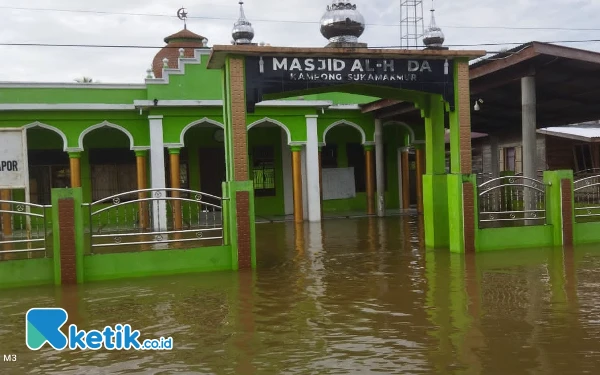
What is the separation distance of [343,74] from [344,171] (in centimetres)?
1053

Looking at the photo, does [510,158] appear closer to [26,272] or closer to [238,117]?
[238,117]

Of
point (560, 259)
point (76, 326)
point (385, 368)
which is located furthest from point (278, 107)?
point (385, 368)

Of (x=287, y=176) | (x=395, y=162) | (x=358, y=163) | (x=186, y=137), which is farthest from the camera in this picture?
(x=395, y=162)

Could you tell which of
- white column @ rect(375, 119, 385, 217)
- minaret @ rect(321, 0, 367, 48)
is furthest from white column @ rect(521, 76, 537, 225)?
white column @ rect(375, 119, 385, 217)

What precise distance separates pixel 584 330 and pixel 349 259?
477 cm

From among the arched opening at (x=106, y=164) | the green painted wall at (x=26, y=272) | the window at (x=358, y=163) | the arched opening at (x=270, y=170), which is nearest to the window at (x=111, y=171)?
the arched opening at (x=106, y=164)

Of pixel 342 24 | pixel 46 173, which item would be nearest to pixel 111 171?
pixel 46 173

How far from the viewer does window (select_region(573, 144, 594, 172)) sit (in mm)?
21656

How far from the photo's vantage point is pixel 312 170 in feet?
55.3

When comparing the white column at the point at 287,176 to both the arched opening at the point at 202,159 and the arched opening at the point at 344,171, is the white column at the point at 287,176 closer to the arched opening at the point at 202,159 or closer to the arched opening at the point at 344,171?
the arched opening at the point at 344,171

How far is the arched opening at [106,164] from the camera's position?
17.5 metres

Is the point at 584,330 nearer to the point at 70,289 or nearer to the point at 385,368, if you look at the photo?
the point at 385,368

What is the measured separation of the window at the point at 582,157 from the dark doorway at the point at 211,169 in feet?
43.1

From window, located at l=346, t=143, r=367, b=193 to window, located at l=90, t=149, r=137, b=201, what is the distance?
7036 millimetres
